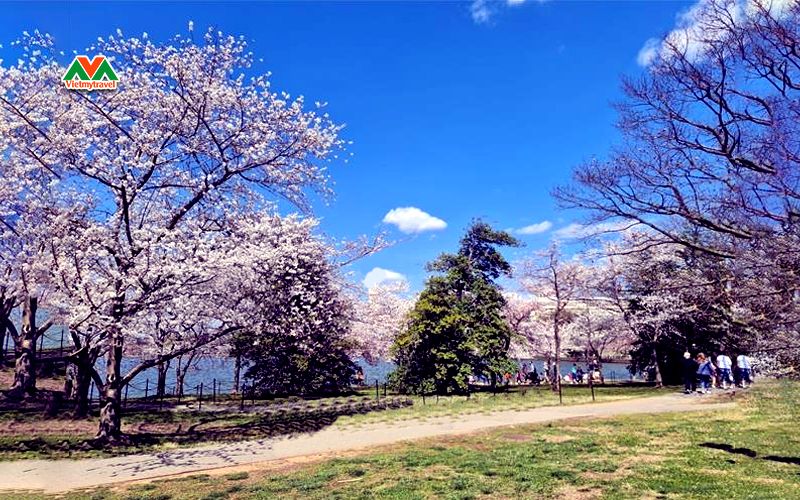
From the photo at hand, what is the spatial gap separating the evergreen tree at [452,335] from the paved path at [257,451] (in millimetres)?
7858

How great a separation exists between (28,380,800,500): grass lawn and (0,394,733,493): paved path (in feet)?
3.84

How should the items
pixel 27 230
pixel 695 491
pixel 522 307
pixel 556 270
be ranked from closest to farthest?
pixel 695 491 → pixel 27 230 → pixel 556 270 → pixel 522 307

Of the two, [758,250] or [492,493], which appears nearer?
[492,493]

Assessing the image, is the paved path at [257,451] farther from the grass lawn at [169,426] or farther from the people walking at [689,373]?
the people walking at [689,373]

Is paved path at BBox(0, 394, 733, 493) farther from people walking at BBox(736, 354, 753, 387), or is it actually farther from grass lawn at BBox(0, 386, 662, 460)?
people walking at BBox(736, 354, 753, 387)

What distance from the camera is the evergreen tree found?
24.6m

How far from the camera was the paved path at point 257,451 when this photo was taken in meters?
9.51

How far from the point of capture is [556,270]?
30.9 metres

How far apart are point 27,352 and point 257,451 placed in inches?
461

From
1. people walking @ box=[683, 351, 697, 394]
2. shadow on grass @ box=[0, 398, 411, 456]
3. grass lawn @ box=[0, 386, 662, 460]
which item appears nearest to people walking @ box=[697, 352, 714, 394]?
people walking @ box=[683, 351, 697, 394]

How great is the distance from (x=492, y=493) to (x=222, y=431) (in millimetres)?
9655

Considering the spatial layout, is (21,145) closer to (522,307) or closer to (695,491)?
(695,491)

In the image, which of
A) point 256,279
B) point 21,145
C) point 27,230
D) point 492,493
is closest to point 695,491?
point 492,493

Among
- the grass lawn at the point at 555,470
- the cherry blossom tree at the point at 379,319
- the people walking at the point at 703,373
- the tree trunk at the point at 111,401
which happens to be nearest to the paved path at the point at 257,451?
the grass lawn at the point at 555,470
